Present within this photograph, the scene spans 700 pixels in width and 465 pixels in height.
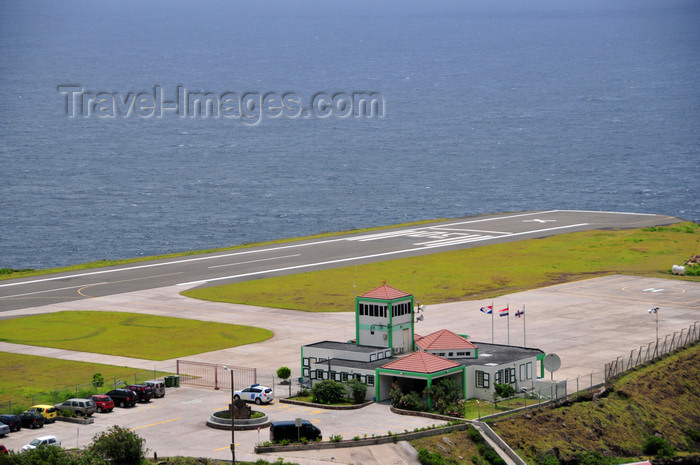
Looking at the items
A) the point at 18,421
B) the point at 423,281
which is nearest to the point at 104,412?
the point at 18,421

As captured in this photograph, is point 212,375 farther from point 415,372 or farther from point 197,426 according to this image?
point 415,372

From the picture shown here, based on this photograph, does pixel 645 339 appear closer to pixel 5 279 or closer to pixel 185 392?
pixel 185 392

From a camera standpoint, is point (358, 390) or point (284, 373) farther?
point (284, 373)

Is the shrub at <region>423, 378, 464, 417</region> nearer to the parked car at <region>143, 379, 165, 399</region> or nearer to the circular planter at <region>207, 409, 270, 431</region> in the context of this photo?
the circular planter at <region>207, 409, 270, 431</region>

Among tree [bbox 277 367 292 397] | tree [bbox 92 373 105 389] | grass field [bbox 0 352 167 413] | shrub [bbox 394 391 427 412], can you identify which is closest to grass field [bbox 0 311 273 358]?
grass field [bbox 0 352 167 413]

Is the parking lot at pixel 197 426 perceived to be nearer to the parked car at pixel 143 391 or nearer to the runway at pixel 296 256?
the parked car at pixel 143 391

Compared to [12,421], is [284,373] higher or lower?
higher

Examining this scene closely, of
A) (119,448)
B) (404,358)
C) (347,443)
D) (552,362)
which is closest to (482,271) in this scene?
(552,362)

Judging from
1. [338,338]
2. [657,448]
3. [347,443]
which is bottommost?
[657,448]
